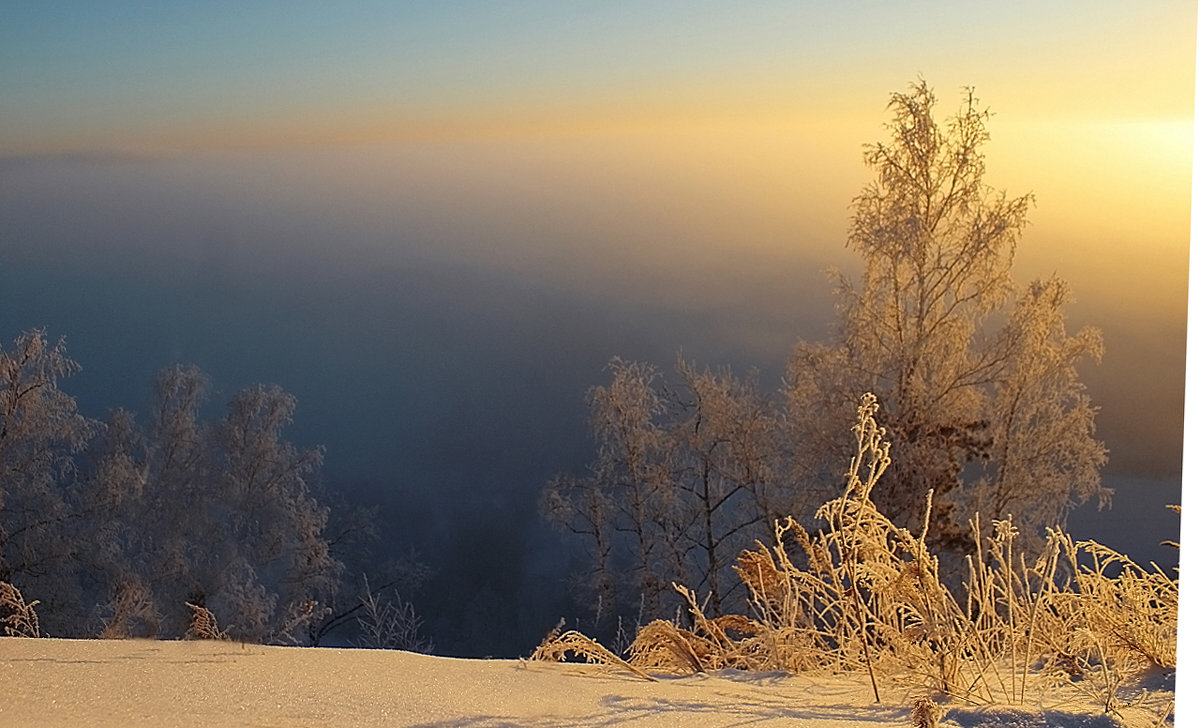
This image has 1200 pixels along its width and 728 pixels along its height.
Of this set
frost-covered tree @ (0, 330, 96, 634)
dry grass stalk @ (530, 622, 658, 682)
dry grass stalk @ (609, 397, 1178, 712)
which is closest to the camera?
dry grass stalk @ (609, 397, 1178, 712)

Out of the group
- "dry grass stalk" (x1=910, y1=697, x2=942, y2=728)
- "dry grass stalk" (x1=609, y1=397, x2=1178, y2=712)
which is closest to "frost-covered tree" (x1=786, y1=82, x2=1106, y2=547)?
"dry grass stalk" (x1=609, y1=397, x2=1178, y2=712)

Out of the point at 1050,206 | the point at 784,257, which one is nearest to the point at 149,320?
the point at 784,257

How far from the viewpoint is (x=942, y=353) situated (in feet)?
20.0

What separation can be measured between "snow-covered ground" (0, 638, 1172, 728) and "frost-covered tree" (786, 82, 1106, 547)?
426cm

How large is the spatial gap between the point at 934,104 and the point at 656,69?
5.99 feet

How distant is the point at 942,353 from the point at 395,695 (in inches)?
194

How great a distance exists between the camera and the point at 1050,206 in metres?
5.73

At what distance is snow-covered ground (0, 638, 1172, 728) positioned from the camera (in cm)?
149

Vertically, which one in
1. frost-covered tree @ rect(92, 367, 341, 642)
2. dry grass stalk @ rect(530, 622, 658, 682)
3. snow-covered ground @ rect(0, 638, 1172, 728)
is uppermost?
snow-covered ground @ rect(0, 638, 1172, 728)

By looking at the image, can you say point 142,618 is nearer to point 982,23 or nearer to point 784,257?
point 784,257

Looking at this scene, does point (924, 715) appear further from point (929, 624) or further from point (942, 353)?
point (942, 353)

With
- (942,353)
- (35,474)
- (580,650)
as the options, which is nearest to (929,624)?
(580,650)

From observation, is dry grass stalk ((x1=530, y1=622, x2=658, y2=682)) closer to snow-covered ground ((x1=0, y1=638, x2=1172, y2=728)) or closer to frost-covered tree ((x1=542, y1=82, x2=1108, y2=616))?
snow-covered ground ((x1=0, y1=638, x2=1172, y2=728))

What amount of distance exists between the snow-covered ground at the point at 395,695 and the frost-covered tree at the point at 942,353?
14.0 feet
